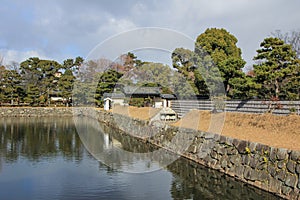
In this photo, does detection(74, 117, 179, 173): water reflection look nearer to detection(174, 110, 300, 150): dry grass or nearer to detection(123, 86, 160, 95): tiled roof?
detection(174, 110, 300, 150): dry grass

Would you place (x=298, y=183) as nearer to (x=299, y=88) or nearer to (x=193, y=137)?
(x=193, y=137)

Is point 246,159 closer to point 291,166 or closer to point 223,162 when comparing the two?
point 223,162

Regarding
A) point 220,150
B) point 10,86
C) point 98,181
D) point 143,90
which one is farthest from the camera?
point 10,86

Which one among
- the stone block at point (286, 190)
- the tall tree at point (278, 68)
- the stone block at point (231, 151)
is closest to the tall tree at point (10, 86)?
the tall tree at point (278, 68)

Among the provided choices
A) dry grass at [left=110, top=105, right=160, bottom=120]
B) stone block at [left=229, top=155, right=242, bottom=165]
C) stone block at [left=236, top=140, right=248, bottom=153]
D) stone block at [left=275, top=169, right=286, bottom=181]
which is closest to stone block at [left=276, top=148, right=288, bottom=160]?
stone block at [left=275, top=169, right=286, bottom=181]

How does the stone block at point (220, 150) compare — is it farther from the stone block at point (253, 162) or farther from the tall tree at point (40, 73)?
the tall tree at point (40, 73)

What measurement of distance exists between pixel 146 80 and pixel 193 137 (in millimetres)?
20471

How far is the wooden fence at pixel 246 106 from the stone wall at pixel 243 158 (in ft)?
12.1

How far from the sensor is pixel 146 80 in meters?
32.0

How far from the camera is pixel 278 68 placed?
14.5 m

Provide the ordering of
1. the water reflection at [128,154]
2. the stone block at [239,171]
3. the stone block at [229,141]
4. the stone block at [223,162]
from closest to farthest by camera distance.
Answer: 1. the stone block at [239,171]
2. the stone block at [229,141]
3. the stone block at [223,162]
4. the water reflection at [128,154]

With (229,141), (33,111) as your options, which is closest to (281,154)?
(229,141)

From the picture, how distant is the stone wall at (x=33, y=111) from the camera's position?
→ 35.2m

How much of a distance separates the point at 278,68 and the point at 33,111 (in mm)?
29629
